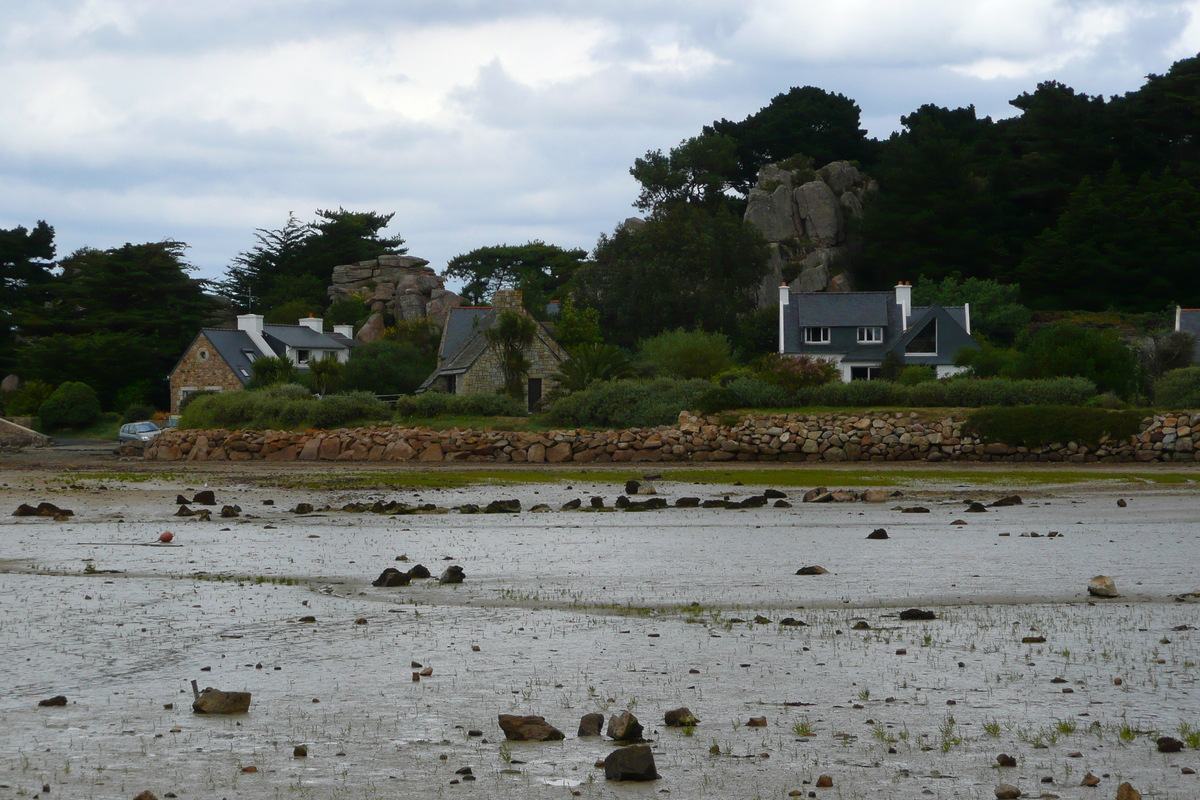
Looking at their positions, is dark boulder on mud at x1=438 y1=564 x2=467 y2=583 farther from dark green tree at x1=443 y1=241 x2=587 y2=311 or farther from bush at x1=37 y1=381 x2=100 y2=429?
dark green tree at x1=443 y1=241 x2=587 y2=311

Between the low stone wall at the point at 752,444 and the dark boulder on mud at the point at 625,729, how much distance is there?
29100 millimetres

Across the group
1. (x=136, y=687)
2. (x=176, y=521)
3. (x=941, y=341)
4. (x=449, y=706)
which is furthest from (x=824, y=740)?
(x=941, y=341)

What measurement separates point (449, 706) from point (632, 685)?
3.64ft

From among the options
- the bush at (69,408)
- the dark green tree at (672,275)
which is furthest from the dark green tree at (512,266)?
the bush at (69,408)

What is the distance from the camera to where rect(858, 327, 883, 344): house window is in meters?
66.6

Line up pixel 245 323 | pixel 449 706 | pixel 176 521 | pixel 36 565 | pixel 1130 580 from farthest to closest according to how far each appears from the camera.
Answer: pixel 245 323 < pixel 176 521 < pixel 36 565 < pixel 1130 580 < pixel 449 706

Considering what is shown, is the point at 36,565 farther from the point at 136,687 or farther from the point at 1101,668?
the point at 1101,668

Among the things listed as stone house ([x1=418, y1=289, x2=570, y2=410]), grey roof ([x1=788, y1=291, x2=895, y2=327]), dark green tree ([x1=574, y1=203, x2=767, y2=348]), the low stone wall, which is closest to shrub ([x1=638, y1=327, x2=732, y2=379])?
stone house ([x1=418, y1=289, x2=570, y2=410])

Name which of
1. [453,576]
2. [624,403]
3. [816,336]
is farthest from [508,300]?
[453,576]

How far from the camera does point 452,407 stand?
140 feet

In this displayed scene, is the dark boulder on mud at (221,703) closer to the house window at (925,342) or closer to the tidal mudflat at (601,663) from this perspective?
the tidal mudflat at (601,663)

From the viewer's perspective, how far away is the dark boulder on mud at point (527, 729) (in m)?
5.74

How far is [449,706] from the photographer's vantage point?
21.2 ft

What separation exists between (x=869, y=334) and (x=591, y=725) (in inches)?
2487
